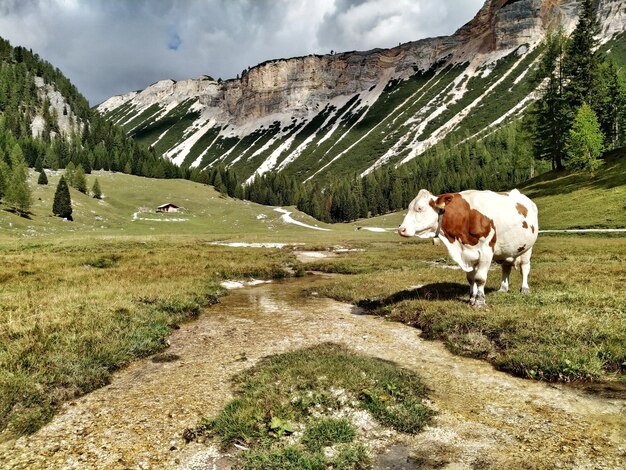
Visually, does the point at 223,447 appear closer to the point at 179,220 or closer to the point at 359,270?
the point at 359,270

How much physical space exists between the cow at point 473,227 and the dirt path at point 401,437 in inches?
145

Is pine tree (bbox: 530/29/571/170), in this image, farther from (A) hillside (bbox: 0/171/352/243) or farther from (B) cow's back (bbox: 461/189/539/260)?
(B) cow's back (bbox: 461/189/539/260)

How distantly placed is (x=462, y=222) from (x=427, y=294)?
402 centimetres

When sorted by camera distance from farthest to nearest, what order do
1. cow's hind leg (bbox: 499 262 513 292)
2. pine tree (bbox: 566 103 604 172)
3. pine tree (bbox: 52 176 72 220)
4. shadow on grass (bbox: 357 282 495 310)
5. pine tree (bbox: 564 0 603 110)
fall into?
pine tree (bbox: 52 176 72 220)
pine tree (bbox: 564 0 603 110)
pine tree (bbox: 566 103 604 172)
shadow on grass (bbox: 357 282 495 310)
cow's hind leg (bbox: 499 262 513 292)

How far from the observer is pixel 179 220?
103m

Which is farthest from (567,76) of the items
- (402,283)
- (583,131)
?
(402,283)

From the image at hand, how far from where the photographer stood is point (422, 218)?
13117mm

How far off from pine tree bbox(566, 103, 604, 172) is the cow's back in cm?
5272

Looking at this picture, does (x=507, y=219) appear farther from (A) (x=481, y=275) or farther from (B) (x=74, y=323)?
(B) (x=74, y=323)

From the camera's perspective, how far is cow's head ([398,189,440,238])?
13078mm

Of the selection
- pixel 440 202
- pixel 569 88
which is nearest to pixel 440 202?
pixel 440 202

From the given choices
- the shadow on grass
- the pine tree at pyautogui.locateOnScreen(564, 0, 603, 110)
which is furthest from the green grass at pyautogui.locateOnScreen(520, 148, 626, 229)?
the shadow on grass

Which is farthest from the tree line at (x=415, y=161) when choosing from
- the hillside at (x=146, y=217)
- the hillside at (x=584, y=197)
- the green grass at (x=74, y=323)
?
the green grass at (x=74, y=323)

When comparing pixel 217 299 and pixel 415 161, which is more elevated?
pixel 415 161
